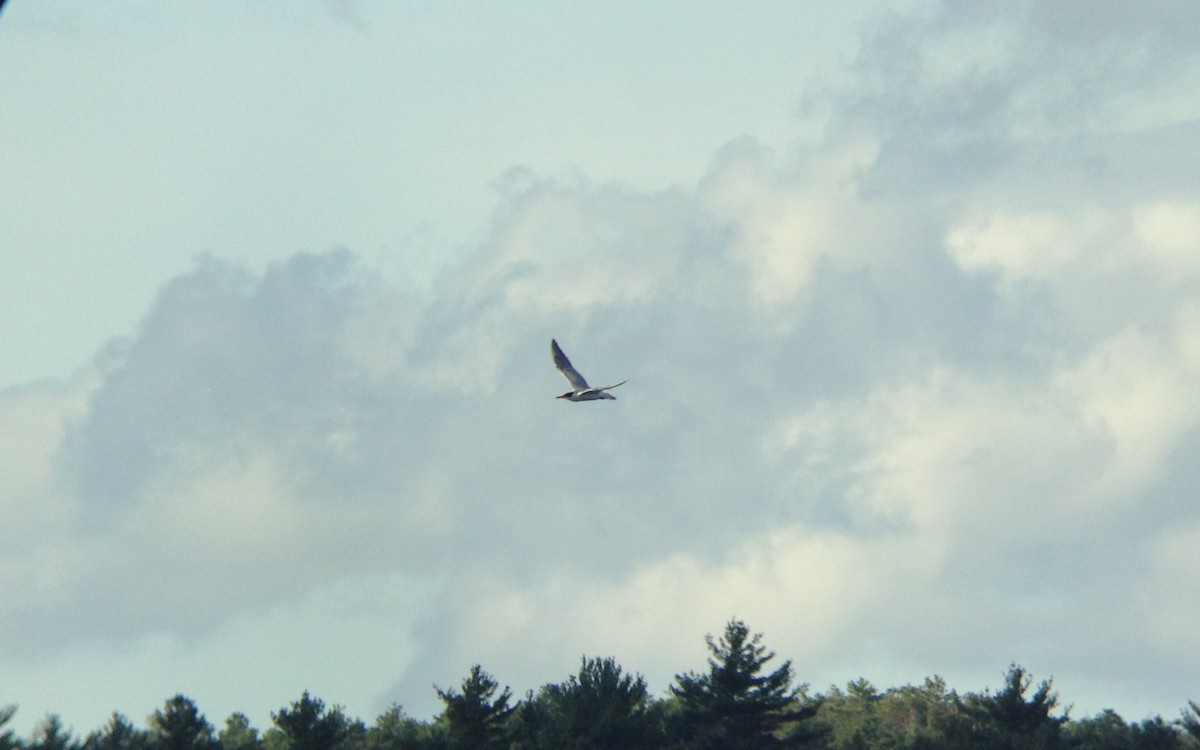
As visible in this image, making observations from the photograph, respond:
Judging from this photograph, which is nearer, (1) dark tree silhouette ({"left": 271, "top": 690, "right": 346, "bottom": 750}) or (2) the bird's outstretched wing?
(2) the bird's outstretched wing

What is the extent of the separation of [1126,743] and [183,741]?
48.8m

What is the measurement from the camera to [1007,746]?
104m

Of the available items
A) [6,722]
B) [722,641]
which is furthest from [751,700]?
[6,722]

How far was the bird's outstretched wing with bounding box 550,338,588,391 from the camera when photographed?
59906 millimetres

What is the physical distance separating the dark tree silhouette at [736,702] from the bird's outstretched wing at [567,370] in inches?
1809

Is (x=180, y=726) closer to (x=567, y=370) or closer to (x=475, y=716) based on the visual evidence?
(x=475, y=716)

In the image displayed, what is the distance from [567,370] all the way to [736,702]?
48.5 m

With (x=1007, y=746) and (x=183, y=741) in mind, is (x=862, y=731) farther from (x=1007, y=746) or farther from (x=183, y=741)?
(x=183, y=741)

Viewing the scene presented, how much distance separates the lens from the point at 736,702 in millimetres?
105750

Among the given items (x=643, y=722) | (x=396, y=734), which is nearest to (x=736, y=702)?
(x=643, y=722)

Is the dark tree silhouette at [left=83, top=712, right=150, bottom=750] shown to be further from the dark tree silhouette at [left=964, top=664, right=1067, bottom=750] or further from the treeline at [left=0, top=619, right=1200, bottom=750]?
the dark tree silhouette at [left=964, top=664, right=1067, bottom=750]

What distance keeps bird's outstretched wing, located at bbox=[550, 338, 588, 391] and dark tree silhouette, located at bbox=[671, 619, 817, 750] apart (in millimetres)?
45936

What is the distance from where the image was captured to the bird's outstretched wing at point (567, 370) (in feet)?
197

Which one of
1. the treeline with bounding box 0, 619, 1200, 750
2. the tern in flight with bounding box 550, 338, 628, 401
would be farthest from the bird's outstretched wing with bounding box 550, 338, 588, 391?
the treeline with bounding box 0, 619, 1200, 750
